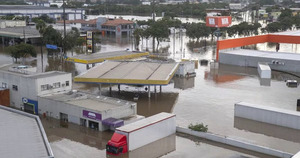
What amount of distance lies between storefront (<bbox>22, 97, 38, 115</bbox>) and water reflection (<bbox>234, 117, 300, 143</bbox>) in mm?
10178

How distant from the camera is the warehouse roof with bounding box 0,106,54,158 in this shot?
11086 millimetres

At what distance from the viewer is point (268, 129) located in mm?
17578

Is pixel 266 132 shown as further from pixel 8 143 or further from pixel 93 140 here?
pixel 8 143

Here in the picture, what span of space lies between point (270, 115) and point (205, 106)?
13.1 ft

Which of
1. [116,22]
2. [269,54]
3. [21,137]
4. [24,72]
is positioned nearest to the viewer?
[21,137]

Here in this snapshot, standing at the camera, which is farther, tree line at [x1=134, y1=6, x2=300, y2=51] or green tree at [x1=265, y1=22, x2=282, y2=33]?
green tree at [x1=265, y1=22, x2=282, y2=33]

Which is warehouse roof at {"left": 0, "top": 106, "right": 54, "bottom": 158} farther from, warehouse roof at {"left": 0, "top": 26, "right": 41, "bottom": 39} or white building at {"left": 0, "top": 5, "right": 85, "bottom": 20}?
white building at {"left": 0, "top": 5, "right": 85, "bottom": 20}

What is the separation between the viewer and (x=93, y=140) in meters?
16.4

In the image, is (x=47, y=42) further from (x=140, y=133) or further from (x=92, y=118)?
(x=140, y=133)

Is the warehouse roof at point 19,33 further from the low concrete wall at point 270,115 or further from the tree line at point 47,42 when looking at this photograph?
the low concrete wall at point 270,115

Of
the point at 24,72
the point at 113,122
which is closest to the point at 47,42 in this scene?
the point at 24,72

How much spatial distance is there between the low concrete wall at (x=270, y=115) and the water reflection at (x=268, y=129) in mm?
224

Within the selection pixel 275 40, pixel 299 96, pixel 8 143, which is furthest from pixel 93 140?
pixel 275 40

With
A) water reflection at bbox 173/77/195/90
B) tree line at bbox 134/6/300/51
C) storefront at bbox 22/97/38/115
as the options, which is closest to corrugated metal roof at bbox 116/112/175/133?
storefront at bbox 22/97/38/115
